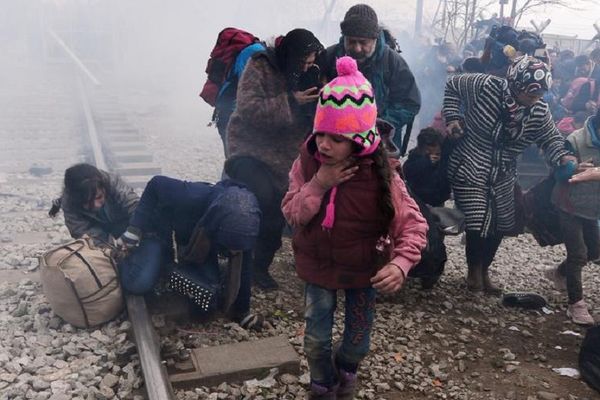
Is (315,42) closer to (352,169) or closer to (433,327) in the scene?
(352,169)

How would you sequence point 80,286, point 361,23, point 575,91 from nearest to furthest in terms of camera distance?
point 80,286 → point 361,23 → point 575,91

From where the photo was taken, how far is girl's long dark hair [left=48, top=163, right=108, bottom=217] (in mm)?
4301

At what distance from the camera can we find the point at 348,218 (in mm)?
2805

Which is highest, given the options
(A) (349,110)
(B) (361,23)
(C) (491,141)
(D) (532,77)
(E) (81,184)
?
(B) (361,23)

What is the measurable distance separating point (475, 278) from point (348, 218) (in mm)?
2596

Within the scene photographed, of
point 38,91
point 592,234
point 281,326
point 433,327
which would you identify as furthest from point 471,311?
point 38,91

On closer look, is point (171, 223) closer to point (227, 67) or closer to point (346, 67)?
point (227, 67)

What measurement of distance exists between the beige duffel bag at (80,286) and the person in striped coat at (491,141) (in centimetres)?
270

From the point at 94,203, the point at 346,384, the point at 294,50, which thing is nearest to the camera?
the point at 346,384

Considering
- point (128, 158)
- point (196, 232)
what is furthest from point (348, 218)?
point (128, 158)

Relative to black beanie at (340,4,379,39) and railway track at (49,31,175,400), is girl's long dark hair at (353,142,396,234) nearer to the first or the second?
railway track at (49,31,175,400)

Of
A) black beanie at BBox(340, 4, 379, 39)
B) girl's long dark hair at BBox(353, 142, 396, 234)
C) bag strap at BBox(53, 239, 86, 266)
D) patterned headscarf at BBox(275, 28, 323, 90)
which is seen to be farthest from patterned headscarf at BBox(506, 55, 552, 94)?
bag strap at BBox(53, 239, 86, 266)

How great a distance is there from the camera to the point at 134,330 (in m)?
3.80

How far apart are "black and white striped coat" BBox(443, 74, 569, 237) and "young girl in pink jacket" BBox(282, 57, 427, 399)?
1914 mm
